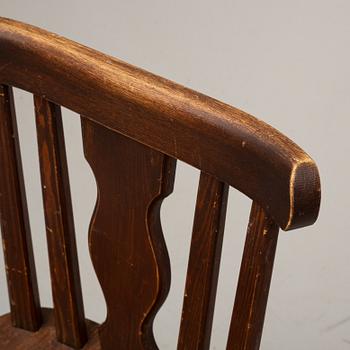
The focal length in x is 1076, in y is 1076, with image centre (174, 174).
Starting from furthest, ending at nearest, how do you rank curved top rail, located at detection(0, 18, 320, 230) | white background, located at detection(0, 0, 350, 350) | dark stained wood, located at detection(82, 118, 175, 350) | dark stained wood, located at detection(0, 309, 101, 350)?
white background, located at detection(0, 0, 350, 350) < dark stained wood, located at detection(0, 309, 101, 350) < dark stained wood, located at detection(82, 118, 175, 350) < curved top rail, located at detection(0, 18, 320, 230)

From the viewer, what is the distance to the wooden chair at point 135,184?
0.76 meters

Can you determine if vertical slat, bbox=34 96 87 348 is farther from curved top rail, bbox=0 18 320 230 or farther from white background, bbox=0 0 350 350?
white background, bbox=0 0 350 350

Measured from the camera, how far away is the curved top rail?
2.42 ft

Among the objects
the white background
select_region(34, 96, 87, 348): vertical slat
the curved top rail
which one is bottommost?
the white background

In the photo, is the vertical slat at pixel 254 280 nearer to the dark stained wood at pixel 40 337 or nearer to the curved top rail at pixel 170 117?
the curved top rail at pixel 170 117

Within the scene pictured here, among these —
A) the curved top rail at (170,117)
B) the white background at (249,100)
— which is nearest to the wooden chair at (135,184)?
the curved top rail at (170,117)

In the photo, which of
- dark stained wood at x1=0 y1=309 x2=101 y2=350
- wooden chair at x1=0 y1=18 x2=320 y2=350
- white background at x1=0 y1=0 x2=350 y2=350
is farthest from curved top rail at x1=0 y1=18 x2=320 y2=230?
white background at x1=0 y1=0 x2=350 y2=350

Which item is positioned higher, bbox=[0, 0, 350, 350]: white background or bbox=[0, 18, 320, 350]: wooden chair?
bbox=[0, 18, 320, 350]: wooden chair

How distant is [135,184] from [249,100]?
3.03 feet

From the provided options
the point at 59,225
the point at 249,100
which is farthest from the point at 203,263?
the point at 249,100

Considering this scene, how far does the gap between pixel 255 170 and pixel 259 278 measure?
3.8 inches

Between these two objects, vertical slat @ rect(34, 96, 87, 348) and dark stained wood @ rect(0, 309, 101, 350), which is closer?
vertical slat @ rect(34, 96, 87, 348)

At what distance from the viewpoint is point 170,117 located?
0.79 metres

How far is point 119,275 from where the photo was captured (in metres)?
0.92
